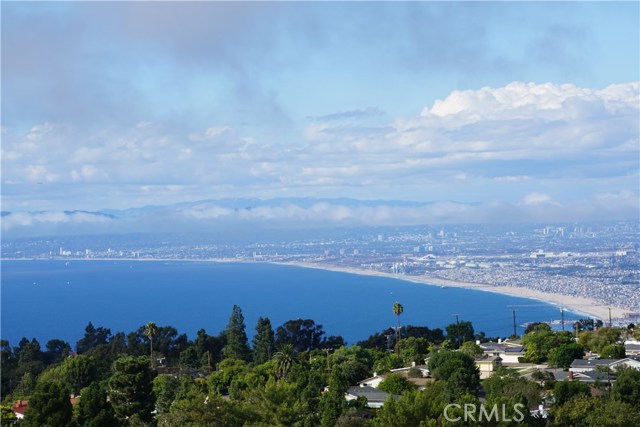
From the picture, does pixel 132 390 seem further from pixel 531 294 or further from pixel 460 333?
pixel 531 294

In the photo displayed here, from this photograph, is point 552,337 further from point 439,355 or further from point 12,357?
point 12,357

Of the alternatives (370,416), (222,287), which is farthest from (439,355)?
(222,287)

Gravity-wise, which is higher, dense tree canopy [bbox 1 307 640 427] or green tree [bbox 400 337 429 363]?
dense tree canopy [bbox 1 307 640 427]

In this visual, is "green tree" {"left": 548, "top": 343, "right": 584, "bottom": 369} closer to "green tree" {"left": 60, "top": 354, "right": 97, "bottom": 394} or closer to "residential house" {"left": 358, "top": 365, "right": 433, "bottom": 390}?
"residential house" {"left": 358, "top": 365, "right": 433, "bottom": 390}

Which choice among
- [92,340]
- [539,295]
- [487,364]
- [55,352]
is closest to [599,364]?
[487,364]

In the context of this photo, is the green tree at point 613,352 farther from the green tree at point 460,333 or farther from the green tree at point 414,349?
the green tree at point 460,333

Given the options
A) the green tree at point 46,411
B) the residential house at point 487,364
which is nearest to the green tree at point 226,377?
the residential house at point 487,364

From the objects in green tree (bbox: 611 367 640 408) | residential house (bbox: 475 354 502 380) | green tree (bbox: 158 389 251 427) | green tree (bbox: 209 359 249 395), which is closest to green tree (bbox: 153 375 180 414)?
green tree (bbox: 209 359 249 395)
